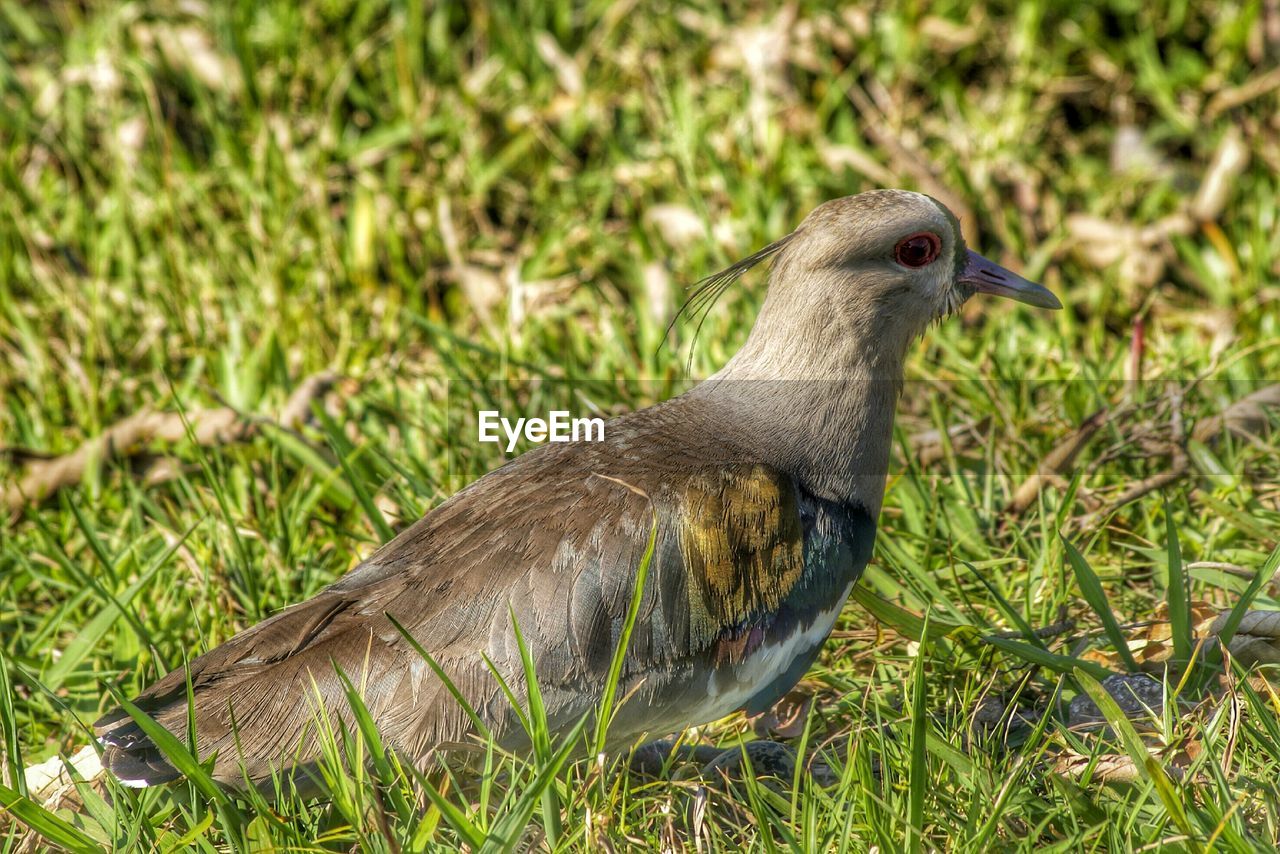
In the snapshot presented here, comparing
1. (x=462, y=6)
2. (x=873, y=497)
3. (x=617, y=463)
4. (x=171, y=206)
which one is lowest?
(x=873, y=497)

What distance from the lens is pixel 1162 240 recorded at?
18.3 feet

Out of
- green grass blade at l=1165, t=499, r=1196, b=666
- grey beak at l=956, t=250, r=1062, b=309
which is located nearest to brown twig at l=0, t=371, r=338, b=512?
grey beak at l=956, t=250, r=1062, b=309

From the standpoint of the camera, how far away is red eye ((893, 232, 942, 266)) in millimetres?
3477

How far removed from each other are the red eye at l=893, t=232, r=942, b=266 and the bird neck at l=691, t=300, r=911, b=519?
0.62ft

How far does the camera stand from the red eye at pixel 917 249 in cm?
348

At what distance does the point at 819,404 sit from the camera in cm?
339

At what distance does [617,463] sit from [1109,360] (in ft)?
7.52

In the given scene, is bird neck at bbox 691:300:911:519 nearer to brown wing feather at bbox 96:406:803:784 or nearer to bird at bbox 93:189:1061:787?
bird at bbox 93:189:1061:787

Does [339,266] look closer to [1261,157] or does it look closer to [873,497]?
[873,497]

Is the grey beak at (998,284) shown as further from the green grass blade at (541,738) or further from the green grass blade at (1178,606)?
the green grass blade at (541,738)

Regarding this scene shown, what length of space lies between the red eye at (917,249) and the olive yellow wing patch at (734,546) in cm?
68

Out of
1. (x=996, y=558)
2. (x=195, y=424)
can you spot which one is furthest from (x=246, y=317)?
(x=996, y=558)

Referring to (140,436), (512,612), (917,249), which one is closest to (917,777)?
(512,612)

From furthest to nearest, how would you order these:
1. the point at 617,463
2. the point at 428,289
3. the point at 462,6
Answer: the point at 462,6
the point at 428,289
the point at 617,463
